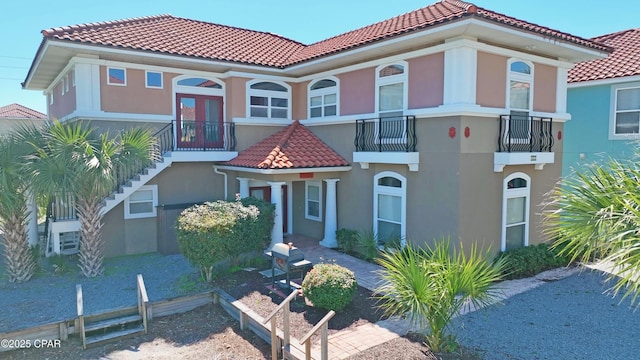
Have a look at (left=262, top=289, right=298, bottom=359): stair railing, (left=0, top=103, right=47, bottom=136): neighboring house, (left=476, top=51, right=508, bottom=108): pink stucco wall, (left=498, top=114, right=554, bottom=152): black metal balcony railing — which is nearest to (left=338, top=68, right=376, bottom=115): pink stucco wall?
(left=476, top=51, right=508, bottom=108): pink stucco wall

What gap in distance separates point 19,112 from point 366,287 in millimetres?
34228

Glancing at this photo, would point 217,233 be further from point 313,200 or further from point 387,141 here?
point 313,200

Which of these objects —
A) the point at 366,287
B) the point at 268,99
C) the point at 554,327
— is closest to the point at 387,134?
the point at 366,287

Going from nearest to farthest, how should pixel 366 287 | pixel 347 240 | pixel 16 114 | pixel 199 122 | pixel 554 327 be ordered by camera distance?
pixel 554 327
pixel 366 287
pixel 347 240
pixel 199 122
pixel 16 114

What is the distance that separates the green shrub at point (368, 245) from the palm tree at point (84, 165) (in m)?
7.11

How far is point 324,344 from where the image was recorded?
22.2 ft

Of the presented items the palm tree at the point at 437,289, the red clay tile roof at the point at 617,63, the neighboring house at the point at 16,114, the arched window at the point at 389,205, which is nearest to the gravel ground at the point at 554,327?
the palm tree at the point at 437,289

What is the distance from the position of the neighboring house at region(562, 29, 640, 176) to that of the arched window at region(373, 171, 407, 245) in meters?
7.90

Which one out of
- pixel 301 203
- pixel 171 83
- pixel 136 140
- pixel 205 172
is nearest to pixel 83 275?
pixel 136 140

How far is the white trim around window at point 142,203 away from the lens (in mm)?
14289

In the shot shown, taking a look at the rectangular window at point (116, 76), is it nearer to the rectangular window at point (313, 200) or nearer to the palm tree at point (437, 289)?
the rectangular window at point (313, 200)

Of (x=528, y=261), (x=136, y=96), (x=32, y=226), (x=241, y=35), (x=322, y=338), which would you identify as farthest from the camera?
(x=241, y=35)

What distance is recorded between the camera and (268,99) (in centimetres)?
1667

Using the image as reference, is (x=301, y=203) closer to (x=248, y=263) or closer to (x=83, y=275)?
(x=248, y=263)
